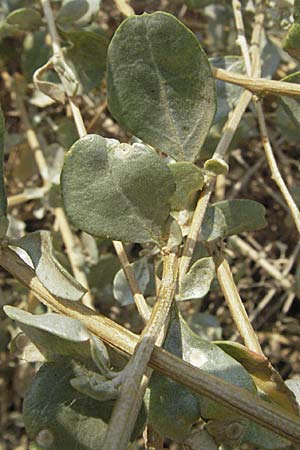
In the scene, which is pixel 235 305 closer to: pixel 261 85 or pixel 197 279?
pixel 197 279

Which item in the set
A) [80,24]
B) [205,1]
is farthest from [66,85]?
[205,1]

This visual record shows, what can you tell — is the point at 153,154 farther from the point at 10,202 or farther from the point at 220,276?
the point at 10,202

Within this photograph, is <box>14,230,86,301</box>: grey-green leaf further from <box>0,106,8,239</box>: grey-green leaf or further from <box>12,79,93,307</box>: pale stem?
<box>12,79,93,307</box>: pale stem

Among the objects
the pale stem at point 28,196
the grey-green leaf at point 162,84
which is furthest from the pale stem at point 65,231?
the grey-green leaf at point 162,84

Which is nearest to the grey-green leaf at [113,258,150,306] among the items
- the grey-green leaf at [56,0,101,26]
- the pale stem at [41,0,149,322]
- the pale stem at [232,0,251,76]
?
the pale stem at [41,0,149,322]

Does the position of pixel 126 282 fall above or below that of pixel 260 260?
above

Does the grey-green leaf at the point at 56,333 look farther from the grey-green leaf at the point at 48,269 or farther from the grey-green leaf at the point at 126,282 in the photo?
the grey-green leaf at the point at 126,282

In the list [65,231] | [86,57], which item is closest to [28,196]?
[65,231]
